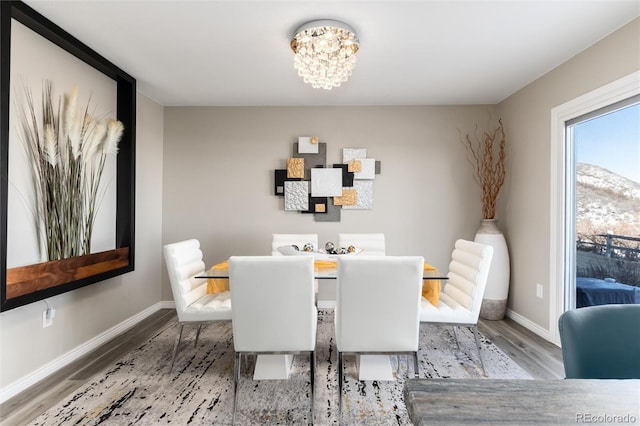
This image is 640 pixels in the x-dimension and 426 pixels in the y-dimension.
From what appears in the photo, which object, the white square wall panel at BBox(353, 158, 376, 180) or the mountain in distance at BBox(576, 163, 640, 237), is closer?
the mountain in distance at BBox(576, 163, 640, 237)

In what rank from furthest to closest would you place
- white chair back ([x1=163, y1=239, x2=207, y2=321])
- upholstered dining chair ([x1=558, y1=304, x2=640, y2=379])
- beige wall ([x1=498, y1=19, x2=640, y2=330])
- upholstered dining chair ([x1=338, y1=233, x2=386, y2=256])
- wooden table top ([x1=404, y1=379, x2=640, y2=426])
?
upholstered dining chair ([x1=338, y1=233, x2=386, y2=256]) < beige wall ([x1=498, y1=19, x2=640, y2=330]) < white chair back ([x1=163, y1=239, x2=207, y2=321]) < upholstered dining chair ([x1=558, y1=304, x2=640, y2=379]) < wooden table top ([x1=404, y1=379, x2=640, y2=426])

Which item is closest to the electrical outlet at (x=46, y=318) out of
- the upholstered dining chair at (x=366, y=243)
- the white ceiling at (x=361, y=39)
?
the white ceiling at (x=361, y=39)

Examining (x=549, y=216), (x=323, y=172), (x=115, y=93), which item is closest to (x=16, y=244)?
(x=115, y=93)

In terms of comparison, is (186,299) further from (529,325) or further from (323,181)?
(529,325)

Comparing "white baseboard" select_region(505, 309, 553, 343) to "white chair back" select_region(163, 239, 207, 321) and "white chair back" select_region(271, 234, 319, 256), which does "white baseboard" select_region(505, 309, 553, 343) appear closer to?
"white chair back" select_region(271, 234, 319, 256)

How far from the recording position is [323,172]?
156 inches

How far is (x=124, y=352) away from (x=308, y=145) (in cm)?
276

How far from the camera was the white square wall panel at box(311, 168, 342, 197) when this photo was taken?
13.0 feet

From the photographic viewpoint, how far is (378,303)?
1.90 metres

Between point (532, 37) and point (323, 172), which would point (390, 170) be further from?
point (532, 37)

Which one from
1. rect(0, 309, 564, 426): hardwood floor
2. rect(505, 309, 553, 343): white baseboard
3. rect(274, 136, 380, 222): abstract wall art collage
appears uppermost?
rect(274, 136, 380, 222): abstract wall art collage

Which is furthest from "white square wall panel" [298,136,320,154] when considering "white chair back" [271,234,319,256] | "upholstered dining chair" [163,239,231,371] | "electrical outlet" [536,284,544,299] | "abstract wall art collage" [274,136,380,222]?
"electrical outlet" [536,284,544,299]

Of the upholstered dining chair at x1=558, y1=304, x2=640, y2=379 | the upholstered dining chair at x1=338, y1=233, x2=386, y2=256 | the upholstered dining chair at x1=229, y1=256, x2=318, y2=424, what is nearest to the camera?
the upholstered dining chair at x1=558, y1=304, x2=640, y2=379

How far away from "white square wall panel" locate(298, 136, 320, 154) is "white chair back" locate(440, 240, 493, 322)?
200 centimetres
